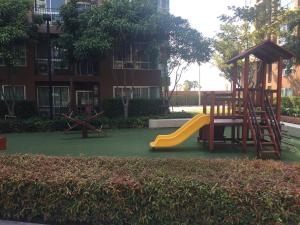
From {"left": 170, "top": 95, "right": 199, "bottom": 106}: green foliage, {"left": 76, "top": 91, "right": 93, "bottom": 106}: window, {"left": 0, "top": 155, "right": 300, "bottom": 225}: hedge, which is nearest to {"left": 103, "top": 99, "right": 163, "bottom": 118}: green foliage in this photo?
{"left": 76, "top": 91, "right": 93, "bottom": 106}: window

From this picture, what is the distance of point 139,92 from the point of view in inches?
891

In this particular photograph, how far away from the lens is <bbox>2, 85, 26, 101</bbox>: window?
1999cm

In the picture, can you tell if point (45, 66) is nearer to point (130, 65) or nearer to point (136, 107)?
point (130, 65)

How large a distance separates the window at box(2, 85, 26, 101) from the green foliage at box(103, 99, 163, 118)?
5.43 meters

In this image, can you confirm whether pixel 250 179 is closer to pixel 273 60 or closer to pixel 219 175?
pixel 219 175

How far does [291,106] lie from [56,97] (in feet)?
50.8

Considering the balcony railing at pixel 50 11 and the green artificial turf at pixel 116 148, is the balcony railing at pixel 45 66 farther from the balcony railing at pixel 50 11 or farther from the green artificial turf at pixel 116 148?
the green artificial turf at pixel 116 148

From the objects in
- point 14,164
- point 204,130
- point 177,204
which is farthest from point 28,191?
point 204,130

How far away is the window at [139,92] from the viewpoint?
22047mm

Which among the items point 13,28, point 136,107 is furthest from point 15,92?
point 136,107

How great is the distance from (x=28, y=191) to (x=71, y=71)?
1779cm

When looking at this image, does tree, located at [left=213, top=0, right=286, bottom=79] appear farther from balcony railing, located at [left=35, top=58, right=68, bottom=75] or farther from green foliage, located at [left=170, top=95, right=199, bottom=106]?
green foliage, located at [left=170, top=95, right=199, bottom=106]

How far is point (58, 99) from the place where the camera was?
71.4 feet

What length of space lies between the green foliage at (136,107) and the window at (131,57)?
240 centimetres
